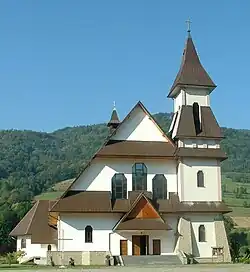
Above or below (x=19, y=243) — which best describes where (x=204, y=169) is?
above

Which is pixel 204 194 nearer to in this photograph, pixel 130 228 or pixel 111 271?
pixel 130 228

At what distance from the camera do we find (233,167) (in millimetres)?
171625

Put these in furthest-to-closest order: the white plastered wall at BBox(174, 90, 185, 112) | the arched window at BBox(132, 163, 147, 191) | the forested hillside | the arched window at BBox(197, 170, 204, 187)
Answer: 1. the forested hillside
2. the white plastered wall at BBox(174, 90, 185, 112)
3. the arched window at BBox(197, 170, 204, 187)
4. the arched window at BBox(132, 163, 147, 191)

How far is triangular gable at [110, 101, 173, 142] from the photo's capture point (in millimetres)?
45500

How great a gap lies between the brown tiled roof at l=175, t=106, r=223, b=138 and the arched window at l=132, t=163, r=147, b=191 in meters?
4.07

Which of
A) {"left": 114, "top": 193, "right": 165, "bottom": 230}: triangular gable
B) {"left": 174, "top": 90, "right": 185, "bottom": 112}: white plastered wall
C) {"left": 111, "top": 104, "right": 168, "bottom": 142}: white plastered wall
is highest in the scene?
{"left": 174, "top": 90, "right": 185, "bottom": 112}: white plastered wall

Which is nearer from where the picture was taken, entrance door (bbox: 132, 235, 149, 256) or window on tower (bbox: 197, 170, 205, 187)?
entrance door (bbox: 132, 235, 149, 256)

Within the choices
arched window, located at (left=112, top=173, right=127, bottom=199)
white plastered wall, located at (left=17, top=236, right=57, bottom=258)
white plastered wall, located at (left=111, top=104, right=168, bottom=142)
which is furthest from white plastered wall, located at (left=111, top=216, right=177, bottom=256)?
white plastered wall, located at (left=111, top=104, right=168, bottom=142)

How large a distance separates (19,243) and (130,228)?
15.4 metres

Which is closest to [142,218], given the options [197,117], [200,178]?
[200,178]

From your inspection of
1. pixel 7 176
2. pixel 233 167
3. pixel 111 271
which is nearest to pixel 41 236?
pixel 111 271

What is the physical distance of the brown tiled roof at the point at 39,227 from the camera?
157 ft

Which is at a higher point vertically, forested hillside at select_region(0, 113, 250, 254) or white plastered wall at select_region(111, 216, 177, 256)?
forested hillside at select_region(0, 113, 250, 254)

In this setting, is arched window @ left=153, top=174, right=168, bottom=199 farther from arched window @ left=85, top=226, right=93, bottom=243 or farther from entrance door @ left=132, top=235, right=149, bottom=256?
arched window @ left=85, top=226, right=93, bottom=243
